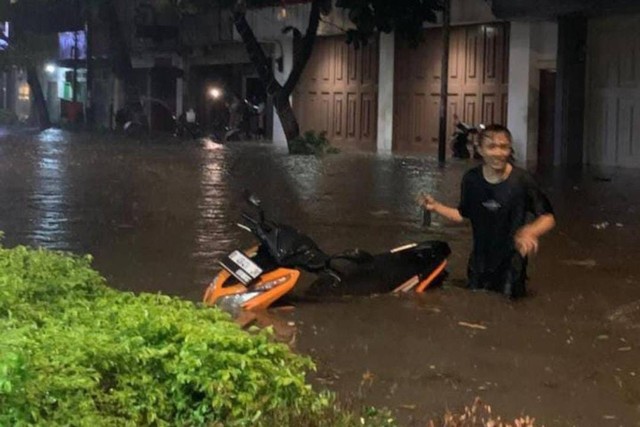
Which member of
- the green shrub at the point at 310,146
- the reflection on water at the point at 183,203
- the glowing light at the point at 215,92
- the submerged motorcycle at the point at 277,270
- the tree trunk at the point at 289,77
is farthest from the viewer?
the glowing light at the point at 215,92

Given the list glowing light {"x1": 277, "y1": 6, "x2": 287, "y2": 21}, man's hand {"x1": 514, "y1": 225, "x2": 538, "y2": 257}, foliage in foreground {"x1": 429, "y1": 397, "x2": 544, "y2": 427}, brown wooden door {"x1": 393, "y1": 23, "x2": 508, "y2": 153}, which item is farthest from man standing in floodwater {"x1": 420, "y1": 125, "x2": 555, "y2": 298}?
glowing light {"x1": 277, "y1": 6, "x2": 287, "y2": 21}

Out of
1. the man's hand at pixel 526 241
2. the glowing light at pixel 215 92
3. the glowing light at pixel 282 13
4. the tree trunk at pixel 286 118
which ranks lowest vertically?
the man's hand at pixel 526 241

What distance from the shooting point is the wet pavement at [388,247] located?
5.25m

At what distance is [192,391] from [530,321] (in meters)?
3.84

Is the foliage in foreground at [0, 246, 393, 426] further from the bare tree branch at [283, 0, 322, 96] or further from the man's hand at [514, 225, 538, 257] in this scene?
the bare tree branch at [283, 0, 322, 96]

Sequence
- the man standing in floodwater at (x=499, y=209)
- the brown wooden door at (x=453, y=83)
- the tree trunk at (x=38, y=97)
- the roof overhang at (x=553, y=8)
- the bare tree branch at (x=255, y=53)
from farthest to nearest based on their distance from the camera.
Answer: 1. the tree trunk at (x=38, y=97)
2. the bare tree branch at (x=255, y=53)
3. the brown wooden door at (x=453, y=83)
4. the roof overhang at (x=553, y=8)
5. the man standing in floodwater at (x=499, y=209)

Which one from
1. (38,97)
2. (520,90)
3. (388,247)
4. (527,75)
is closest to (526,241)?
(388,247)

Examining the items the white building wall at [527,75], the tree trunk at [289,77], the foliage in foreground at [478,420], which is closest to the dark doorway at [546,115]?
the white building wall at [527,75]

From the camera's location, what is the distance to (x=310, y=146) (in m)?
27.1

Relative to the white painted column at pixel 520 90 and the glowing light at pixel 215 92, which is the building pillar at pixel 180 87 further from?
the white painted column at pixel 520 90

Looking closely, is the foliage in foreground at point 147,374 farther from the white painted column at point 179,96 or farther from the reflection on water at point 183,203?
the white painted column at point 179,96

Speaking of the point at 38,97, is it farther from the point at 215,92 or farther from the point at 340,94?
the point at 340,94

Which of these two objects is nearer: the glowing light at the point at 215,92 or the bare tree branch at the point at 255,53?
the bare tree branch at the point at 255,53

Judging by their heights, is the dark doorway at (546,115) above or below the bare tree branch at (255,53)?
below
